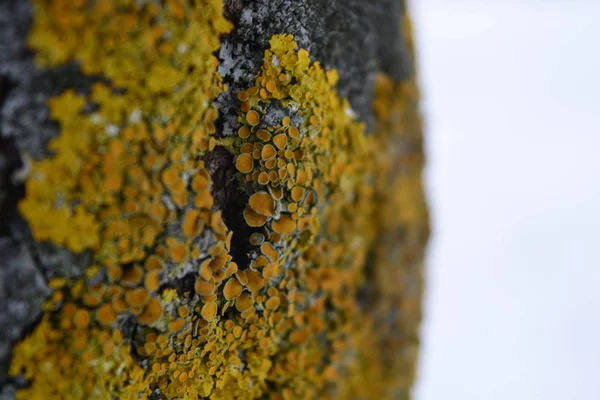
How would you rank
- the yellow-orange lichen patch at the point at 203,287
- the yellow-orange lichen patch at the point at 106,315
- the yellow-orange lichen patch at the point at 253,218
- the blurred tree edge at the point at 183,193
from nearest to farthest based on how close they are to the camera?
1. the blurred tree edge at the point at 183,193
2. the yellow-orange lichen patch at the point at 106,315
3. the yellow-orange lichen patch at the point at 203,287
4. the yellow-orange lichen patch at the point at 253,218

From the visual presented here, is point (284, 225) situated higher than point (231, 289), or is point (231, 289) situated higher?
point (284, 225)

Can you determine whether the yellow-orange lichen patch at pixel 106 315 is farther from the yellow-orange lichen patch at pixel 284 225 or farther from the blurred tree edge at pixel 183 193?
the yellow-orange lichen patch at pixel 284 225

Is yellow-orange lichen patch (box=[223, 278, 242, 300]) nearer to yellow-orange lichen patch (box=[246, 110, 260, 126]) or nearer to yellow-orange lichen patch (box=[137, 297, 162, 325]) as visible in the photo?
yellow-orange lichen patch (box=[137, 297, 162, 325])

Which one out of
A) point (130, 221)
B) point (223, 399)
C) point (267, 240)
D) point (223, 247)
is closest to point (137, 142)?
point (130, 221)

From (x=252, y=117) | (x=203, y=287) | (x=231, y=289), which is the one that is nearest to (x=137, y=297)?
(x=203, y=287)

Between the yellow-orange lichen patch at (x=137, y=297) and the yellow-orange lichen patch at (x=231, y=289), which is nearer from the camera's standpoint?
the yellow-orange lichen patch at (x=137, y=297)

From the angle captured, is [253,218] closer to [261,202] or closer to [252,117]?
[261,202]

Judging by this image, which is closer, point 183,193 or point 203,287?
point 183,193

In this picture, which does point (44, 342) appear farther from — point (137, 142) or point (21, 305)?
point (137, 142)

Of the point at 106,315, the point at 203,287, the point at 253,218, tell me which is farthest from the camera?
the point at 253,218

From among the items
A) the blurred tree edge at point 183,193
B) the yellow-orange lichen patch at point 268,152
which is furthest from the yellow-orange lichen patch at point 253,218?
the yellow-orange lichen patch at point 268,152

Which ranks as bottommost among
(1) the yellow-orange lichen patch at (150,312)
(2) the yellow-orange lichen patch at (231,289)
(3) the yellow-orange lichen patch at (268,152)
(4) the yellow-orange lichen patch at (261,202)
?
(1) the yellow-orange lichen patch at (150,312)
